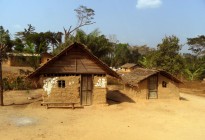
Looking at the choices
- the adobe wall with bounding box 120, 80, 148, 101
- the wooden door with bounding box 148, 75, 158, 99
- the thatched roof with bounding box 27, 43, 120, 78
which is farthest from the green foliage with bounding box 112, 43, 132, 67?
the thatched roof with bounding box 27, 43, 120, 78

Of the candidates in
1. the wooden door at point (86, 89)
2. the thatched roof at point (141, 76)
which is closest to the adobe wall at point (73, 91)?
the wooden door at point (86, 89)

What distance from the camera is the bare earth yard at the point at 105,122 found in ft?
45.3

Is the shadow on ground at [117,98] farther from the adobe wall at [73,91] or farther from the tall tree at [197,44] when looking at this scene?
the tall tree at [197,44]

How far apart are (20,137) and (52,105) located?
7.14 meters

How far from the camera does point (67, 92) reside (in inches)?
807

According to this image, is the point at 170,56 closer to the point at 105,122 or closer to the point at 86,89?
the point at 86,89

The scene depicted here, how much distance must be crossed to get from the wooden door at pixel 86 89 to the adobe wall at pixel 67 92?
38 centimetres

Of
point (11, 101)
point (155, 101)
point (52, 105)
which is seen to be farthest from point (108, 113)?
point (11, 101)

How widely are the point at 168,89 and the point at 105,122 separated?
33.5ft

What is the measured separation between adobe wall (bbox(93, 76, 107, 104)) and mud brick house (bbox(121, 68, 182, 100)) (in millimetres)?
3932

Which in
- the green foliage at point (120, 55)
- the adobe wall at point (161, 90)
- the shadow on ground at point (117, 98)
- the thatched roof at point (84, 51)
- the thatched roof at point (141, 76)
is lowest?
the shadow on ground at point (117, 98)

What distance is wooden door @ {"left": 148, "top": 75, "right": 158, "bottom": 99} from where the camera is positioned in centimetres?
2466

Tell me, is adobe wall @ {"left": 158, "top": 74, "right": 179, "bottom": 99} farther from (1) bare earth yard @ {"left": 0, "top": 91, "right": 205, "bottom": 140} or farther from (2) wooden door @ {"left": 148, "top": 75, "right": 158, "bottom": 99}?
(1) bare earth yard @ {"left": 0, "top": 91, "right": 205, "bottom": 140}

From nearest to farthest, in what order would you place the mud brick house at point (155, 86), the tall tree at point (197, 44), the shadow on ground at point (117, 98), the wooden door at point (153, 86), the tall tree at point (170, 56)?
the shadow on ground at point (117, 98)
the mud brick house at point (155, 86)
the wooden door at point (153, 86)
the tall tree at point (170, 56)
the tall tree at point (197, 44)
